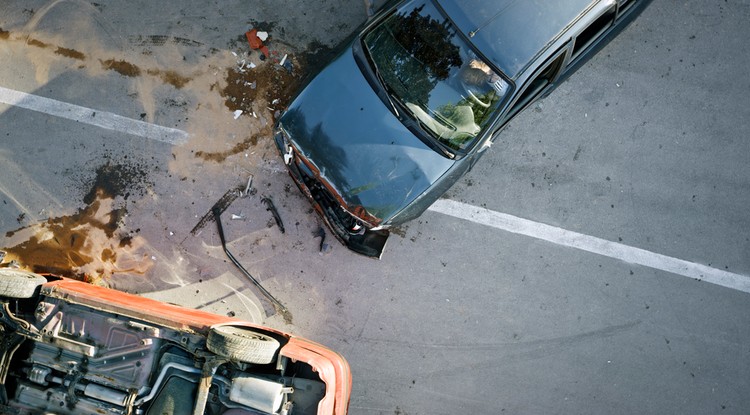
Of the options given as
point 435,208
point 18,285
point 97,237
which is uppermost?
point 18,285

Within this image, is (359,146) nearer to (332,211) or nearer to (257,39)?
(332,211)

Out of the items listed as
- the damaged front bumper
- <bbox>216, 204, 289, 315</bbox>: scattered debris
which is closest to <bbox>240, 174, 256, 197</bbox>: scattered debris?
<bbox>216, 204, 289, 315</bbox>: scattered debris

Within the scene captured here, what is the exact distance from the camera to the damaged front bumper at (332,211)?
461cm

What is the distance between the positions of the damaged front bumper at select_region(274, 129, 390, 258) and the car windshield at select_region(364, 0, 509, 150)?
38.6 inches

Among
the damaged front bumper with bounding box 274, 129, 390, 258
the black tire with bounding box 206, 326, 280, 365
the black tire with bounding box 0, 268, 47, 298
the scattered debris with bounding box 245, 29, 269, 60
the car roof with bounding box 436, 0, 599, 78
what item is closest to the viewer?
A: the black tire with bounding box 206, 326, 280, 365

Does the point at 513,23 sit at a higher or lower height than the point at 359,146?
lower

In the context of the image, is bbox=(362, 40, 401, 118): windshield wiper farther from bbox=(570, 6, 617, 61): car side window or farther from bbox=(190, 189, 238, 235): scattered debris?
bbox=(190, 189, 238, 235): scattered debris

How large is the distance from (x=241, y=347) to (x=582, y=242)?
339 cm

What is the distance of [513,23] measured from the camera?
409 centimetres

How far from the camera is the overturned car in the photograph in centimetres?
420

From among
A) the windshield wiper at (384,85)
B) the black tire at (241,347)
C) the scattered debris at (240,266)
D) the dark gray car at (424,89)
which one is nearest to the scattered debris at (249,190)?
the scattered debris at (240,266)

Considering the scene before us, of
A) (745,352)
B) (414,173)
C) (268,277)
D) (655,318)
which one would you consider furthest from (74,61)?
(745,352)

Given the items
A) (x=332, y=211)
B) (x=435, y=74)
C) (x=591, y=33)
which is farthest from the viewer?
(x=332, y=211)

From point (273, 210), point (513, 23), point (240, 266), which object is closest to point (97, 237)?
point (240, 266)
